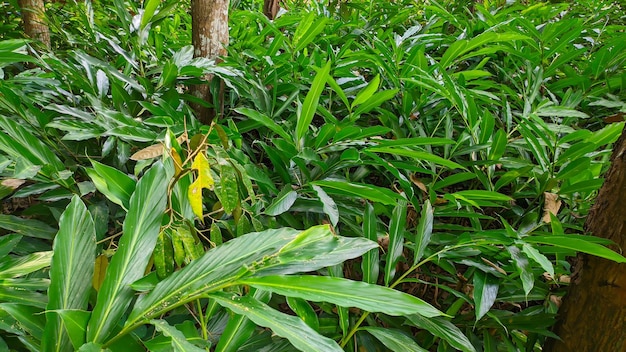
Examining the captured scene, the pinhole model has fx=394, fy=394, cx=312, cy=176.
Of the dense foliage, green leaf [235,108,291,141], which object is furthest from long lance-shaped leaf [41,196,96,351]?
A: green leaf [235,108,291,141]

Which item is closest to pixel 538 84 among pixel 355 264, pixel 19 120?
pixel 355 264

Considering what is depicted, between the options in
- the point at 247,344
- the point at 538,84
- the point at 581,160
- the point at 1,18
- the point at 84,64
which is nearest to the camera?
the point at 247,344

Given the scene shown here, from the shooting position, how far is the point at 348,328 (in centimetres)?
69

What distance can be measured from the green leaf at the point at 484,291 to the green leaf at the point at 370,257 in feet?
0.57

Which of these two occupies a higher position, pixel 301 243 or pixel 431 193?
pixel 301 243

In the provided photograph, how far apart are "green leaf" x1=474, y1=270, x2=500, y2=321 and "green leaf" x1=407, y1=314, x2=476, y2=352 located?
0.15ft

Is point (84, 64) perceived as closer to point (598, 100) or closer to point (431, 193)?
point (431, 193)

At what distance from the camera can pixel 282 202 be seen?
2.33ft

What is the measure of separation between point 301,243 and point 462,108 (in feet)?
2.02

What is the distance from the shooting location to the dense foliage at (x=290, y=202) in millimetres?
444

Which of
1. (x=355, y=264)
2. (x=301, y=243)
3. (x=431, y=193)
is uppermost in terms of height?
(x=301, y=243)

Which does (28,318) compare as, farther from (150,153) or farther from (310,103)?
(310,103)

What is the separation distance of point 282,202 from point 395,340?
298mm

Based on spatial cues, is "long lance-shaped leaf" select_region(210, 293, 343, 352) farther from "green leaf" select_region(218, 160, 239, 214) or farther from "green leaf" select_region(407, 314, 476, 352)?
"green leaf" select_region(407, 314, 476, 352)
